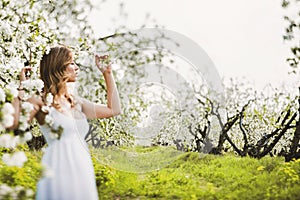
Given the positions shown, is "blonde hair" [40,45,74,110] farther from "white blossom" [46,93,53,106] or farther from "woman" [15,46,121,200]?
"white blossom" [46,93,53,106]

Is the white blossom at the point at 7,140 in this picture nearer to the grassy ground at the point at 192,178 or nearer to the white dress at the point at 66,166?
the white dress at the point at 66,166

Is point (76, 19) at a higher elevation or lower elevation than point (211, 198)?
higher

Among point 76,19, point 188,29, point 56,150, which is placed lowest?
point 56,150

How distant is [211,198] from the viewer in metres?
6.55

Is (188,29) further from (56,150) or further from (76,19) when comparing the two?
(76,19)

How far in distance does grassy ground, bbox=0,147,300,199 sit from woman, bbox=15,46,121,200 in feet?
5.37

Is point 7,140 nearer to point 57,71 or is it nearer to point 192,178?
point 57,71

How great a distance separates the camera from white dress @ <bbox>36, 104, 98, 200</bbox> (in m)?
2.47

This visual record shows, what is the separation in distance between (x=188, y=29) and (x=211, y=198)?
281 cm

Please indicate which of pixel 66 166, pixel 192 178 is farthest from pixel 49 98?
pixel 192 178

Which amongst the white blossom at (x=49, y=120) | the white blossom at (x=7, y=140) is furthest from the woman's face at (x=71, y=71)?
the white blossom at (x=7, y=140)

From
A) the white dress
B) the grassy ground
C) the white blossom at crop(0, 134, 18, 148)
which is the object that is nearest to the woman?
the white dress

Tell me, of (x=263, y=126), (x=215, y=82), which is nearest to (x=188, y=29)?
(x=215, y=82)

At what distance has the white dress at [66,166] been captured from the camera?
247 cm
